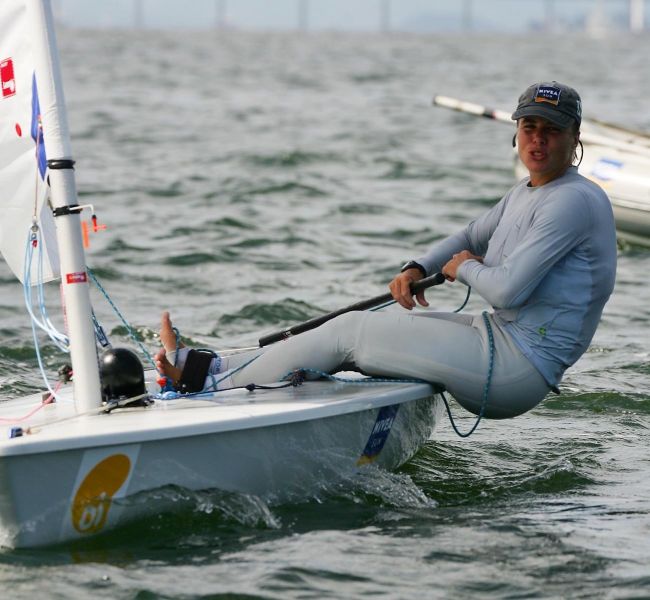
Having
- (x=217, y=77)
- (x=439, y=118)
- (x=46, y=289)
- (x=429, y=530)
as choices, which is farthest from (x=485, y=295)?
(x=217, y=77)

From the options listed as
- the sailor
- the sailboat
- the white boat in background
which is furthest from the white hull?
the white boat in background

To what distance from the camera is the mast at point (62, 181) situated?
3898 millimetres

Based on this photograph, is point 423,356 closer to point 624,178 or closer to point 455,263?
point 455,263

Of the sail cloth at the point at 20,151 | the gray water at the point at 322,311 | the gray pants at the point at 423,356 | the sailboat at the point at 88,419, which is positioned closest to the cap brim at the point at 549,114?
the gray pants at the point at 423,356

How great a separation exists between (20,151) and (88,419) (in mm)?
892

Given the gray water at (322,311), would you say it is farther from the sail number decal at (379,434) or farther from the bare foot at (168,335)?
the bare foot at (168,335)

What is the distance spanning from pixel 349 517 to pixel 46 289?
4.40 metres

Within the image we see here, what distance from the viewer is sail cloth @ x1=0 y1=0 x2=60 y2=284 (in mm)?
4039

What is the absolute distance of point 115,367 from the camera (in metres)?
4.06

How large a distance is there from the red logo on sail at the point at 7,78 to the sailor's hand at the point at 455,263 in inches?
56.6

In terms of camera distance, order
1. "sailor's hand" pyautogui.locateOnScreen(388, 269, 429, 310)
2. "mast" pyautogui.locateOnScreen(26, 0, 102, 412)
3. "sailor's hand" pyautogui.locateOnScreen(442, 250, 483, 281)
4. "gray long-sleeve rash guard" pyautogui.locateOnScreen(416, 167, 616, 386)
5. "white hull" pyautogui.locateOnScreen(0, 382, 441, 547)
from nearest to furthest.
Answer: "white hull" pyautogui.locateOnScreen(0, 382, 441, 547) < "mast" pyautogui.locateOnScreen(26, 0, 102, 412) < "gray long-sleeve rash guard" pyautogui.locateOnScreen(416, 167, 616, 386) < "sailor's hand" pyautogui.locateOnScreen(442, 250, 483, 281) < "sailor's hand" pyautogui.locateOnScreen(388, 269, 429, 310)

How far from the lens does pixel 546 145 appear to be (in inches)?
162

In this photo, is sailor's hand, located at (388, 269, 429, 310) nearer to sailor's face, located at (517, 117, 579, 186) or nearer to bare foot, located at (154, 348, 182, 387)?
sailor's face, located at (517, 117, 579, 186)

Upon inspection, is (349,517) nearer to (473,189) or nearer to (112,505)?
(112,505)
